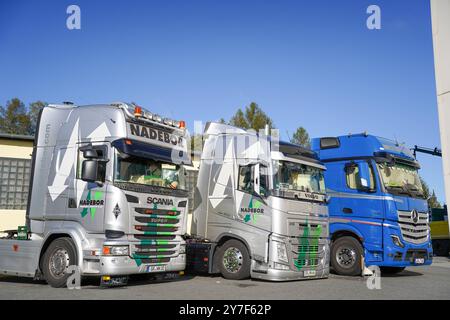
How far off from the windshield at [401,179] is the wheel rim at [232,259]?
4486mm

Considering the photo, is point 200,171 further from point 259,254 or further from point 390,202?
point 390,202

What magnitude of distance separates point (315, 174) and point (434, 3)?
8116mm

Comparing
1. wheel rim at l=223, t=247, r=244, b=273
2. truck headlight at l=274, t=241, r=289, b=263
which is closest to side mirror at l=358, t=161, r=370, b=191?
truck headlight at l=274, t=241, r=289, b=263

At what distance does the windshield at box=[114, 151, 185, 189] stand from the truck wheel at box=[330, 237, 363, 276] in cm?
525

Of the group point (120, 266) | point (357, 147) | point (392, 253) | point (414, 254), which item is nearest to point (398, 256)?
point (392, 253)

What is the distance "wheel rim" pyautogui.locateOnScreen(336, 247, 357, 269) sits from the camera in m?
13.0

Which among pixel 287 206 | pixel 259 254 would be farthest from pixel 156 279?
pixel 287 206

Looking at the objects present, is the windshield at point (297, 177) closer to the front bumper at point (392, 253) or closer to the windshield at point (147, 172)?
the front bumper at point (392, 253)

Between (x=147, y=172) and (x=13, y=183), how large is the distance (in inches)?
392

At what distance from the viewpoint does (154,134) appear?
33.9 ft

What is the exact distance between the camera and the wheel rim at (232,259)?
11586 millimetres

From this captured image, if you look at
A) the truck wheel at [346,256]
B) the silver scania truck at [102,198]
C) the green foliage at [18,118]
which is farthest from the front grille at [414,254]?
the green foliage at [18,118]
